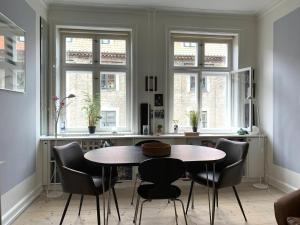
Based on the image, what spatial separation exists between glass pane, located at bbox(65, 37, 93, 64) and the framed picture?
1154 millimetres

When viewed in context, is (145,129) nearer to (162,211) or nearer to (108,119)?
(108,119)

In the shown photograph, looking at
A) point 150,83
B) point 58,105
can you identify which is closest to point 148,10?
point 150,83

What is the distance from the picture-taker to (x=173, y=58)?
4367 millimetres

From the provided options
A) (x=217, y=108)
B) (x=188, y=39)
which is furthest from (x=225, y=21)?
(x=217, y=108)

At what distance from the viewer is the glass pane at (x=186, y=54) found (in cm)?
439

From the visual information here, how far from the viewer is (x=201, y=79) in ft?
14.6

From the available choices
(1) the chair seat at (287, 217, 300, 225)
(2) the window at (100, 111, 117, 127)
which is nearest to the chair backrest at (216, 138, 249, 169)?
(1) the chair seat at (287, 217, 300, 225)

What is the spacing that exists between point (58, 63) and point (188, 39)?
2183 millimetres

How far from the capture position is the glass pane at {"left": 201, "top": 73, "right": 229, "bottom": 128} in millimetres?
4488

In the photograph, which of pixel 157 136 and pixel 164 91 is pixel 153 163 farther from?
pixel 164 91

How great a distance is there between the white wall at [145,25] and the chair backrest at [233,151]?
4.40ft

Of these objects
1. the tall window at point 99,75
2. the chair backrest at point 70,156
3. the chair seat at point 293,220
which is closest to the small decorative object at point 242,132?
the tall window at point 99,75

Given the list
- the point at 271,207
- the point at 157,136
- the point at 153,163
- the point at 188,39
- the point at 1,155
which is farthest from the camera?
the point at 188,39

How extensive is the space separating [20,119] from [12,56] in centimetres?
72
